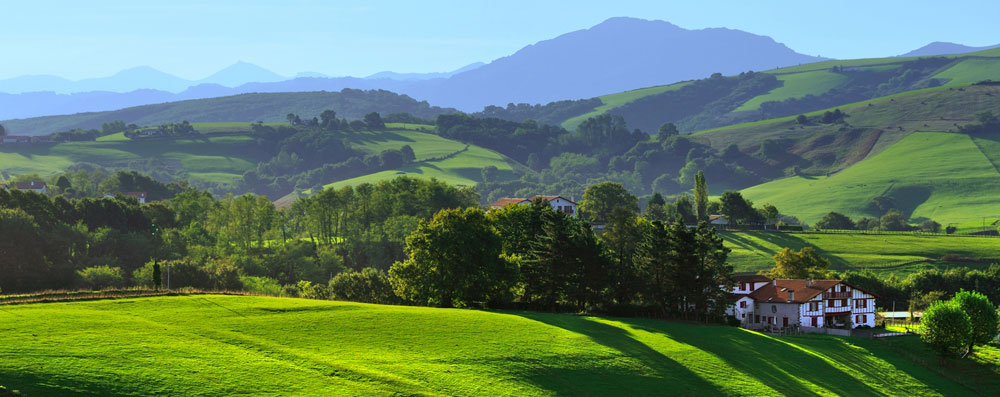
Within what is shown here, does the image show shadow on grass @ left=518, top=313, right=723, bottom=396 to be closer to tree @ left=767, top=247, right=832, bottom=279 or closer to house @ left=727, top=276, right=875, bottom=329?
house @ left=727, top=276, right=875, bottom=329

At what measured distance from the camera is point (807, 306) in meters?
99.3

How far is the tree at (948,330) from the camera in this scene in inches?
3147

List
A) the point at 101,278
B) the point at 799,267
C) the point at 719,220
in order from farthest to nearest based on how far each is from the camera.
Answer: the point at 719,220 → the point at 799,267 → the point at 101,278

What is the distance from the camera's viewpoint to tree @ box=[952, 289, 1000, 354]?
8288 cm

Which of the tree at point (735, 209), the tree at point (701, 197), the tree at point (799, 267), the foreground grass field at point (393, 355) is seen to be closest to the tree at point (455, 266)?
the foreground grass field at point (393, 355)

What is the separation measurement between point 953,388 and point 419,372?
49.1m

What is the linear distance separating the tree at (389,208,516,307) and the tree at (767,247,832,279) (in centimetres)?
5227

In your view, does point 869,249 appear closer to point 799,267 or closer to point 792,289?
point 799,267

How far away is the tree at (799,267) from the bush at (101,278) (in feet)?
289

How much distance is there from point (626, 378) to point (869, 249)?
109 meters

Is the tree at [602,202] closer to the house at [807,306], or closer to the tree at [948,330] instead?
the house at [807,306]

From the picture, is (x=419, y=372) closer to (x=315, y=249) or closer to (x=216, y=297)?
(x=216, y=297)

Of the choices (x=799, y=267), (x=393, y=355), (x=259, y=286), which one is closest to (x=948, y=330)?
(x=799, y=267)

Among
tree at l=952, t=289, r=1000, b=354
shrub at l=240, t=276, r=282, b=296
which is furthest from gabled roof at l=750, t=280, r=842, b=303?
shrub at l=240, t=276, r=282, b=296
